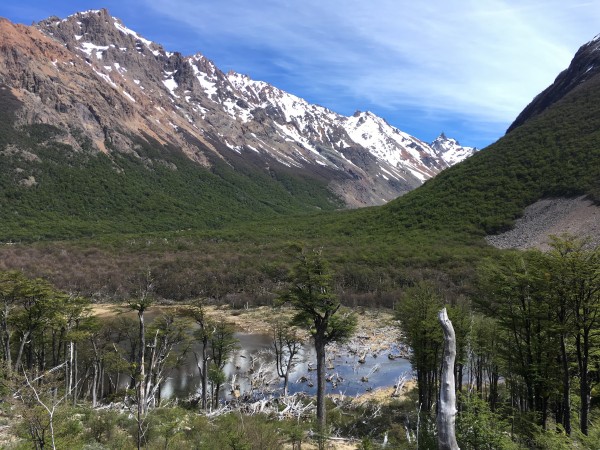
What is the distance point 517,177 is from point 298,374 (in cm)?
8199

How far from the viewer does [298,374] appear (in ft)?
135

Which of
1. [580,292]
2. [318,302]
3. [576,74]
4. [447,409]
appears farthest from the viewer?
[576,74]

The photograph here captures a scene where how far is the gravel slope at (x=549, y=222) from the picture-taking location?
235 ft

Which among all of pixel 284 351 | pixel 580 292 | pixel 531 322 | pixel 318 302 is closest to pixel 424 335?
pixel 318 302

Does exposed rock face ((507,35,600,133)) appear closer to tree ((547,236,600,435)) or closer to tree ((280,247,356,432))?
tree ((280,247,356,432))

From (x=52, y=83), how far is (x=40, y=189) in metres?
63.3

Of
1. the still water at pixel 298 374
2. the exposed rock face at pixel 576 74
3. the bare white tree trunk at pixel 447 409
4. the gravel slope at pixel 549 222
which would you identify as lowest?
the still water at pixel 298 374

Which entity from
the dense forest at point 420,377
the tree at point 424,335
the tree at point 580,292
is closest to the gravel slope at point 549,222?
the tree at point 424,335

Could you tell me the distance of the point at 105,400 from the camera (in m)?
31.7

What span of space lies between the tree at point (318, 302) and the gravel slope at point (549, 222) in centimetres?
5907

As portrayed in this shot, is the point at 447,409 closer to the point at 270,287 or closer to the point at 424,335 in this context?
the point at 424,335

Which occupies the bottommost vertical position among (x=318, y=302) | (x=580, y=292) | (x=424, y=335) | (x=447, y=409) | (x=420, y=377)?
(x=420, y=377)

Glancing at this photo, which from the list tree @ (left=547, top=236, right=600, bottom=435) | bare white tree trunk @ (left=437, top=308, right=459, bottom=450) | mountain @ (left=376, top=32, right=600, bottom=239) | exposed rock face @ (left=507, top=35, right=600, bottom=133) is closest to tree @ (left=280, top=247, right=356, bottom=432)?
tree @ (left=547, top=236, right=600, bottom=435)

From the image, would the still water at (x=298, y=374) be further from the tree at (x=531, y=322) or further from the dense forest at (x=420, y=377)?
the tree at (x=531, y=322)
